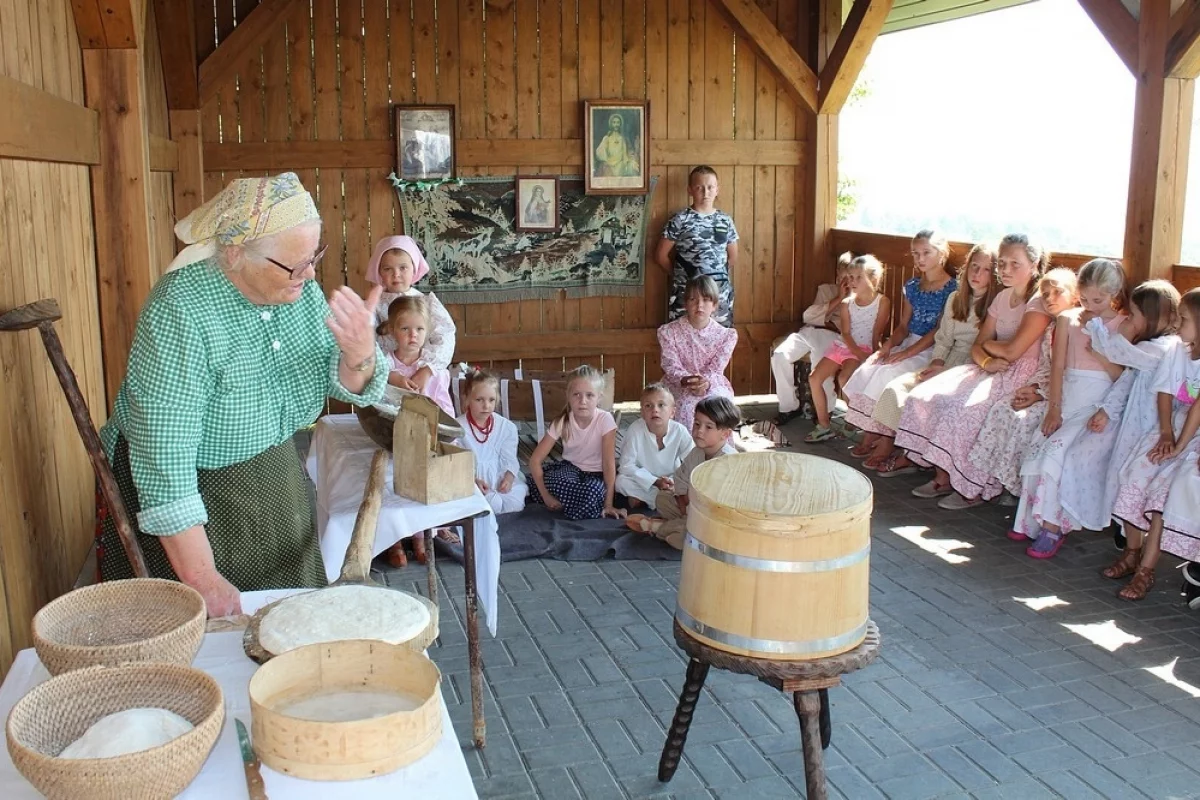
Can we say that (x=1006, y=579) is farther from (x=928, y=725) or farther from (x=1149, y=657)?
(x=928, y=725)

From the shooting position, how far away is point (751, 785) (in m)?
3.15

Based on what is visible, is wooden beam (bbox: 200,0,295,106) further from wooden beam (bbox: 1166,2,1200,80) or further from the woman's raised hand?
the woman's raised hand

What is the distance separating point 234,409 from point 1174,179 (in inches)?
201

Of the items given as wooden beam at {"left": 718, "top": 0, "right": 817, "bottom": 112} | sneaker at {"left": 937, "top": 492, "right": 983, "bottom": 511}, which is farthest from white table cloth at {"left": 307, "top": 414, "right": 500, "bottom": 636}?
wooden beam at {"left": 718, "top": 0, "right": 817, "bottom": 112}

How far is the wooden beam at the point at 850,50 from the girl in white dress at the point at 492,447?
13.8ft

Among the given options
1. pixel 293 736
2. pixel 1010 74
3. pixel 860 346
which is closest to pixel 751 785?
pixel 293 736

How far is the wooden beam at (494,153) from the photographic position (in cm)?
782

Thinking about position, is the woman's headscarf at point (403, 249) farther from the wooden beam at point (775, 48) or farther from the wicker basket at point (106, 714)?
the wicker basket at point (106, 714)

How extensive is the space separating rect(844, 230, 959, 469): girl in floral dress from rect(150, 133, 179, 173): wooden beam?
4509 millimetres

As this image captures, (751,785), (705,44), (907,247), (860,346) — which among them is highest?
(705,44)

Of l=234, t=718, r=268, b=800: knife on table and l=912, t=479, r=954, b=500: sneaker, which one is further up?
l=234, t=718, r=268, b=800: knife on table

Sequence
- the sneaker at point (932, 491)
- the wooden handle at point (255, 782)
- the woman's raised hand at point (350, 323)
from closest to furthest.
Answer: the wooden handle at point (255, 782), the woman's raised hand at point (350, 323), the sneaker at point (932, 491)

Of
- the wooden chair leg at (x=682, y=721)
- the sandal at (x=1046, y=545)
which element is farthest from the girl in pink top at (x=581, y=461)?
the wooden chair leg at (x=682, y=721)

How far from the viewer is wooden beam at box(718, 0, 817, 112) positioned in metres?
8.40
